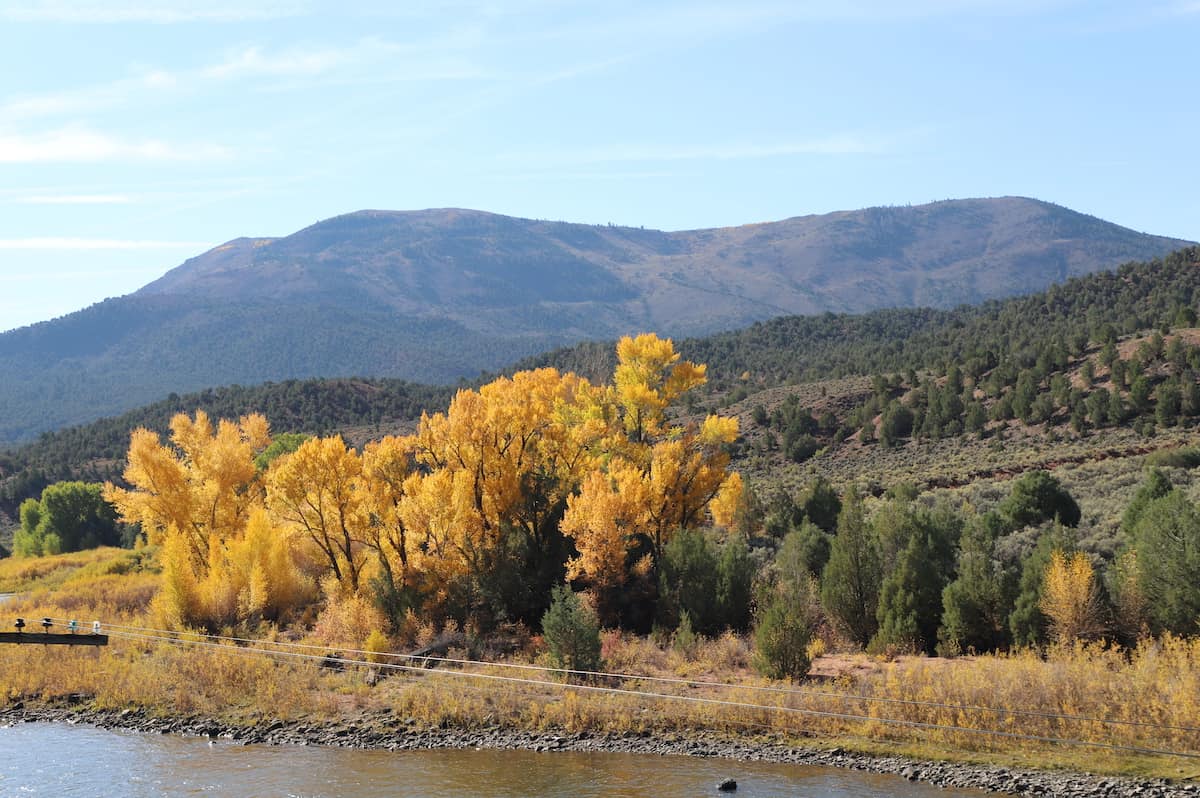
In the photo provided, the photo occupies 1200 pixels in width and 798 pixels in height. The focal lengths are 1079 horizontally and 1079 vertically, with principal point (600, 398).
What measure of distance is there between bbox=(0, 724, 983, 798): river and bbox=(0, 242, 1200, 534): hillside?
21750 mm

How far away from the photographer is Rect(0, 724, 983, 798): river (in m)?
25.1

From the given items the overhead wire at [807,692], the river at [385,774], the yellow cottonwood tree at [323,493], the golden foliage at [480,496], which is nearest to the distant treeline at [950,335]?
the golden foliage at [480,496]

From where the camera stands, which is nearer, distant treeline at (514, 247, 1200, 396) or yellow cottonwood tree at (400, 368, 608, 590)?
yellow cottonwood tree at (400, 368, 608, 590)

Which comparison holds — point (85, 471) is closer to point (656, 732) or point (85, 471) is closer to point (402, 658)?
point (402, 658)

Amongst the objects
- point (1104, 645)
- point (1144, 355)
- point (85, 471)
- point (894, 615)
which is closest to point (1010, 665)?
point (1104, 645)

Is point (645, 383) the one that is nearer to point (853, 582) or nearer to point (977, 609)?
point (853, 582)

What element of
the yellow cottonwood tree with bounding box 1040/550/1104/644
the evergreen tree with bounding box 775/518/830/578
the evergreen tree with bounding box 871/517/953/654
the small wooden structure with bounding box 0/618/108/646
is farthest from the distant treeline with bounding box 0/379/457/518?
the yellow cottonwood tree with bounding box 1040/550/1104/644

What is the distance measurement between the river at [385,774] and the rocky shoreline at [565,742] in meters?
0.42

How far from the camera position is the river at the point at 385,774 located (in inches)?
989

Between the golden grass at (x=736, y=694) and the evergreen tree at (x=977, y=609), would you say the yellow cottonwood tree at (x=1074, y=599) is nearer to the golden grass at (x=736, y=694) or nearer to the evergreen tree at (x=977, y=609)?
the golden grass at (x=736, y=694)

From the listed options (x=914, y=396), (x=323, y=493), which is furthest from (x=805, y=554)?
(x=914, y=396)

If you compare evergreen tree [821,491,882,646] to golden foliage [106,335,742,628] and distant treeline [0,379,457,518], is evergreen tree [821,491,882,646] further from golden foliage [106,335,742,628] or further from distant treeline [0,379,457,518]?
distant treeline [0,379,457,518]

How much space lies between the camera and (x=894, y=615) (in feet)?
110

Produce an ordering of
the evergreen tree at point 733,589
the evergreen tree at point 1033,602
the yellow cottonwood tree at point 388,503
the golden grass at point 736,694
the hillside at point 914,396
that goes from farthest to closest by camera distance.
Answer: the hillside at point 914,396, the yellow cottonwood tree at point 388,503, the evergreen tree at point 733,589, the evergreen tree at point 1033,602, the golden grass at point 736,694
